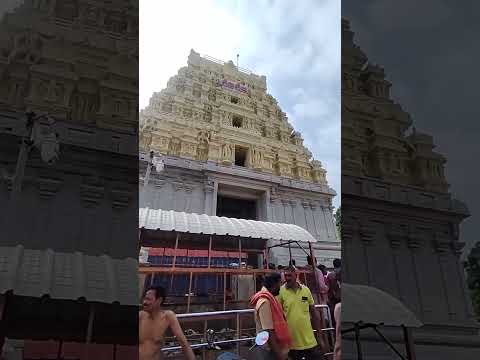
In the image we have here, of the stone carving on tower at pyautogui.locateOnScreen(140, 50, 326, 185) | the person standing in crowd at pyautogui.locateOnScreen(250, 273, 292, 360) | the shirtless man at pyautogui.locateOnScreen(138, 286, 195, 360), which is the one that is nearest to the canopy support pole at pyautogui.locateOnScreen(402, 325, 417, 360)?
the person standing in crowd at pyautogui.locateOnScreen(250, 273, 292, 360)

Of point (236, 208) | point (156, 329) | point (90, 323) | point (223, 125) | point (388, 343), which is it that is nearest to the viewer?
point (156, 329)

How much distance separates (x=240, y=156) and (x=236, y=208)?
20 centimetres

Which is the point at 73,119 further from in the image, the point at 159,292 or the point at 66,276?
the point at 159,292

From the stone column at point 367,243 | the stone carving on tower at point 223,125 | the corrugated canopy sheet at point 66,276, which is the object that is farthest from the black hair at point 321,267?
the corrugated canopy sheet at point 66,276

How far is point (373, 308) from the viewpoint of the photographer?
0.97 meters

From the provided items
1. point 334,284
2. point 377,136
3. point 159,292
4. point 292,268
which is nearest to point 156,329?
point 159,292

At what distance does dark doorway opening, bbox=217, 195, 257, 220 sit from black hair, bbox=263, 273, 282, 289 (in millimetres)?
235

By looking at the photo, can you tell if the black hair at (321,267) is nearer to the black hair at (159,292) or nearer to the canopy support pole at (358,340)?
the canopy support pole at (358,340)

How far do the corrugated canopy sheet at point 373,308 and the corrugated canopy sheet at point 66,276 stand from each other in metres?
0.59

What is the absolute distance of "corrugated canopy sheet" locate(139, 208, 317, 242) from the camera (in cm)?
102

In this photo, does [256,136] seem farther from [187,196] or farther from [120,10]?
[120,10]

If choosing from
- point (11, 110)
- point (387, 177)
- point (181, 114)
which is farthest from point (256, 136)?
point (11, 110)

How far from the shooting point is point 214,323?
891mm

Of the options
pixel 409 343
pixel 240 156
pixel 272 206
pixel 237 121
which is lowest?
pixel 409 343
